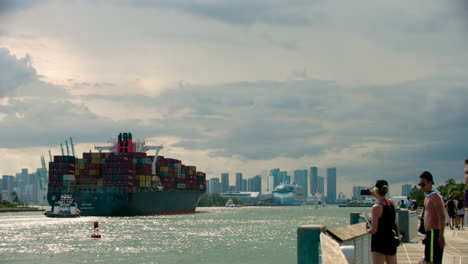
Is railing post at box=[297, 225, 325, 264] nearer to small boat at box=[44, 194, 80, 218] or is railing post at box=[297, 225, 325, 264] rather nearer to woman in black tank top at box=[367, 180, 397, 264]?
woman in black tank top at box=[367, 180, 397, 264]

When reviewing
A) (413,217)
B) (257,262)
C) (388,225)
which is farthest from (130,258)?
(388,225)

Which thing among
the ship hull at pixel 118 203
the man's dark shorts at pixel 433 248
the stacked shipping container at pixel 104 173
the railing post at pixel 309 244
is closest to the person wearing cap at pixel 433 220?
the man's dark shorts at pixel 433 248

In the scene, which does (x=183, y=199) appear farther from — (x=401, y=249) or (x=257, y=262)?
(x=401, y=249)

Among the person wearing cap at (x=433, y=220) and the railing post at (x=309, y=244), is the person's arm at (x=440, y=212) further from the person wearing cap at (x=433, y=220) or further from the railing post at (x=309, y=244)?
the railing post at (x=309, y=244)

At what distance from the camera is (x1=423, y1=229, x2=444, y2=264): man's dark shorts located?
9328 millimetres

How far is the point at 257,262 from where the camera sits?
35781 mm

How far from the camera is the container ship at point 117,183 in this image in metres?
124

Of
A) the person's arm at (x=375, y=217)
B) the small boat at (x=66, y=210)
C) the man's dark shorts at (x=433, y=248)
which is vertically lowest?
the small boat at (x=66, y=210)

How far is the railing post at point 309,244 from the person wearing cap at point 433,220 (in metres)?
2.11

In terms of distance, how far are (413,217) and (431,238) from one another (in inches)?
579

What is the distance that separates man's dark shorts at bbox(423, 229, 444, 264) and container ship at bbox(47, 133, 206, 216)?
384ft

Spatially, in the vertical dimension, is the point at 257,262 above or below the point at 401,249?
below

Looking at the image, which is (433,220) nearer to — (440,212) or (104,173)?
(440,212)

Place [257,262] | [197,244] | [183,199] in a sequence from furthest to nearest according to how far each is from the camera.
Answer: [183,199]
[197,244]
[257,262]
